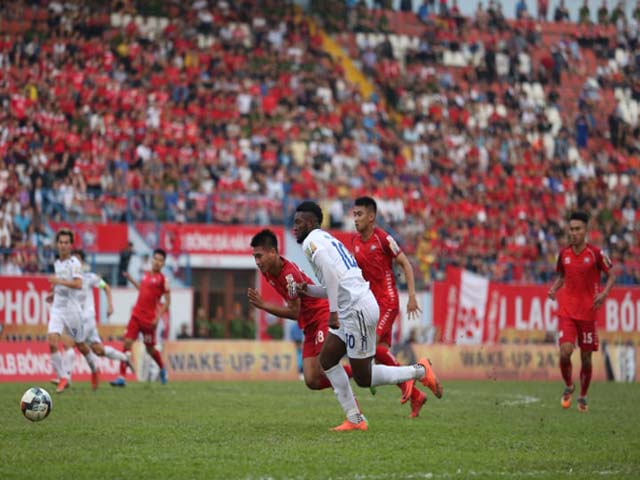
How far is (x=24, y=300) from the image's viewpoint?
28.7 m

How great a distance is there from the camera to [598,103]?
161 ft

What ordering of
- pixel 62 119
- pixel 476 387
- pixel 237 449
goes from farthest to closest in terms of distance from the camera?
1. pixel 62 119
2. pixel 476 387
3. pixel 237 449

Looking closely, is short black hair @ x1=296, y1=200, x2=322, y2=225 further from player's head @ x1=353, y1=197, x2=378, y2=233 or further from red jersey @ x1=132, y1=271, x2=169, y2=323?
red jersey @ x1=132, y1=271, x2=169, y2=323

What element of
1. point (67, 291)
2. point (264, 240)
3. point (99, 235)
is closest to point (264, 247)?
point (264, 240)

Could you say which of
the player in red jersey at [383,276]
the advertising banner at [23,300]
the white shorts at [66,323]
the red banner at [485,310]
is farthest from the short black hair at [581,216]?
the red banner at [485,310]

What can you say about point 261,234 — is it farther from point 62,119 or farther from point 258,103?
point 258,103

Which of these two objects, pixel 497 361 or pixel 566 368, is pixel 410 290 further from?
pixel 497 361

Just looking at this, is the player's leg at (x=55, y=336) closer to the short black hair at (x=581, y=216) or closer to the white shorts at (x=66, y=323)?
the white shorts at (x=66, y=323)

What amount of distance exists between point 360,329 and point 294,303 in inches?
29.6

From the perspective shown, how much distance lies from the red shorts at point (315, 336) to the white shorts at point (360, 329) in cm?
76

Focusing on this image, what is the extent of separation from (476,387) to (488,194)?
17.1 metres

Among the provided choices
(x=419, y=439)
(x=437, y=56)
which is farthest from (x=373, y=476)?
(x=437, y=56)

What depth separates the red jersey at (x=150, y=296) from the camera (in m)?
23.3

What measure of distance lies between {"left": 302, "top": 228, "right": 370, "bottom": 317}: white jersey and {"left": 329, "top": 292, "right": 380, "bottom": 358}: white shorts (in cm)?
6
